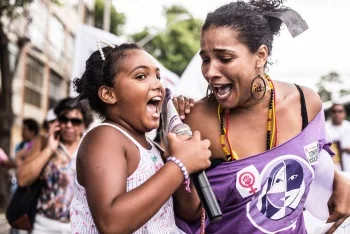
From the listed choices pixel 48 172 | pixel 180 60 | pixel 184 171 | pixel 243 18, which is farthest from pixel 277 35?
pixel 180 60

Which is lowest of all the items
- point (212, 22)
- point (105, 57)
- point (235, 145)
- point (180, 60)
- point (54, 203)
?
point (180, 60)

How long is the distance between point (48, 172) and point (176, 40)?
38.4 m

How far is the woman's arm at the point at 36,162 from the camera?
4555 millimetres

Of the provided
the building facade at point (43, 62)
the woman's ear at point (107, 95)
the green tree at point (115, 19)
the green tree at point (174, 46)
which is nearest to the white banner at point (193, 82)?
the woman's ear at point (107, 95)

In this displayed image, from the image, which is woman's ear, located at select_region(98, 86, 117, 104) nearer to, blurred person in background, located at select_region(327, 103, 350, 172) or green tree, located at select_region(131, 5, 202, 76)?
blurred person in background, located at select_region(327, 103, 350, 172)

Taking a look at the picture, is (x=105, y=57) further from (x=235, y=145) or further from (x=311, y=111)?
(x=311, y=111)

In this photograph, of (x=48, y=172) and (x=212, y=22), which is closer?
(x=212, y=22)

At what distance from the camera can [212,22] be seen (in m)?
2.60

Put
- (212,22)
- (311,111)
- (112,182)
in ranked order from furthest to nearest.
A: (311,111), (212,22), (112,182)

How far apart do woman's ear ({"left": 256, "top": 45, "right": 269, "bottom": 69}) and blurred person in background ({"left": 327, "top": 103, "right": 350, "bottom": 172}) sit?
545cm

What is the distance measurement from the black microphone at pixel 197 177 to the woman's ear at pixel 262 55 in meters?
0.46

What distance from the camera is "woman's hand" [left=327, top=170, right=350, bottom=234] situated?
9.34ft

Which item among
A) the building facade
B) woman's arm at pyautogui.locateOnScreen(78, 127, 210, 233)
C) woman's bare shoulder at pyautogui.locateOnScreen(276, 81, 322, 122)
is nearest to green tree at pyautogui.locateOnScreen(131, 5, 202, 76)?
the building facade

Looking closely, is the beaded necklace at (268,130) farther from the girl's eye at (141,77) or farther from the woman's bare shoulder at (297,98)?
the girl's eye at (141,77)
